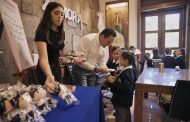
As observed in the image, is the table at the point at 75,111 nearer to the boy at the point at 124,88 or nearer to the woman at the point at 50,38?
the woman at the point at 50,38

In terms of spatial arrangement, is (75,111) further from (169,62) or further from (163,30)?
(163,30)

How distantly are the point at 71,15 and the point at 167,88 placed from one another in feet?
9.41

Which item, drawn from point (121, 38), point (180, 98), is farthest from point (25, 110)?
point (121, 38)

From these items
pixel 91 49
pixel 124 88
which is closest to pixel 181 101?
pixel 124 88

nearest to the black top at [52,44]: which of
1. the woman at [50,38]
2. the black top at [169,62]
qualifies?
the woman at [50,38]

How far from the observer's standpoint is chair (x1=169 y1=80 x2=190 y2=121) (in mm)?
1736

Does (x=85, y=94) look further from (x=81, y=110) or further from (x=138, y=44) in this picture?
(x=138, y=44)

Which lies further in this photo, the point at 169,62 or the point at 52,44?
the point at 169,62

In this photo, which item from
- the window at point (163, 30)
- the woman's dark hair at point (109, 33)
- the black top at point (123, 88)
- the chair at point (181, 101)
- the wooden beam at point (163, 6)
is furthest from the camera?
the window at point (163, 30)

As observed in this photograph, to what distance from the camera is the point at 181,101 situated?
1757 millimetres

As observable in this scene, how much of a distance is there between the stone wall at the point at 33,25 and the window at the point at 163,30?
1861 mm

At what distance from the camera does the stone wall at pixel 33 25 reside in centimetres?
236

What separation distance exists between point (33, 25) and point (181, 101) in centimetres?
237

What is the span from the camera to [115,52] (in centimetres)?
331
